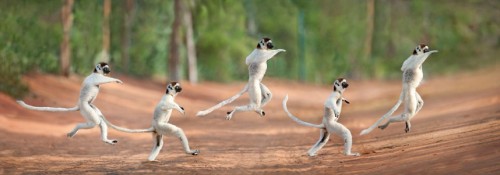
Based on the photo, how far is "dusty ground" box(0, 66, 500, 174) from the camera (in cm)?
1383

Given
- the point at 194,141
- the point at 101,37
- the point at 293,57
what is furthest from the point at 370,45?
the point at 194,141

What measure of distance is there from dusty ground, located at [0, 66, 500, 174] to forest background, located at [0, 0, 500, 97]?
1.40 m

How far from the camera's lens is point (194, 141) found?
63.3ft

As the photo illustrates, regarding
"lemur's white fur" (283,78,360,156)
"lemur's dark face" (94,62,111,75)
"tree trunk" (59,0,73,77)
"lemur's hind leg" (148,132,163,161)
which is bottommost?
"lemur's hind leg" (148,132,163,161)

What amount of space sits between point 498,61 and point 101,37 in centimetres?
2797

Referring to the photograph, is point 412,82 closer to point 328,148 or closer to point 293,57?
Result: point 328,148

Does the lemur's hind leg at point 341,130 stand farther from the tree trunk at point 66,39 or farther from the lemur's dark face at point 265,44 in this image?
the tree trunk at point 66,39

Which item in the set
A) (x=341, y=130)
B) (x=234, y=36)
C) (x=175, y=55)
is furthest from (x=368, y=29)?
(x=341, y=130)

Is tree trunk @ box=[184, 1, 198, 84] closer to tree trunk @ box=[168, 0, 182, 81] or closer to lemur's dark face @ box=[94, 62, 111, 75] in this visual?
tree trunk @ box=[168, 0, 182, 81]

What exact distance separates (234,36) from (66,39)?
952cm

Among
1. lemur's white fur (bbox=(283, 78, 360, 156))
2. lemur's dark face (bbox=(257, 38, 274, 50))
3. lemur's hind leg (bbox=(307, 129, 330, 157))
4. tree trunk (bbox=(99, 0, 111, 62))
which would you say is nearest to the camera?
lemur's white fur (bbox=(283, 78, 360, 156))

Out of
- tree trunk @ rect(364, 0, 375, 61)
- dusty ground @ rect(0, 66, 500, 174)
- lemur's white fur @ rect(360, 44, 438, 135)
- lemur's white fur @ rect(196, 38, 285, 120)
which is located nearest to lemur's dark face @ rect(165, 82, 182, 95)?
dusty ground @ rect(0, 66, 500, 174)

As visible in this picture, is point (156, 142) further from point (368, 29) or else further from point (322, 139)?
point (368, 29)

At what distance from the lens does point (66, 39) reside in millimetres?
29609
